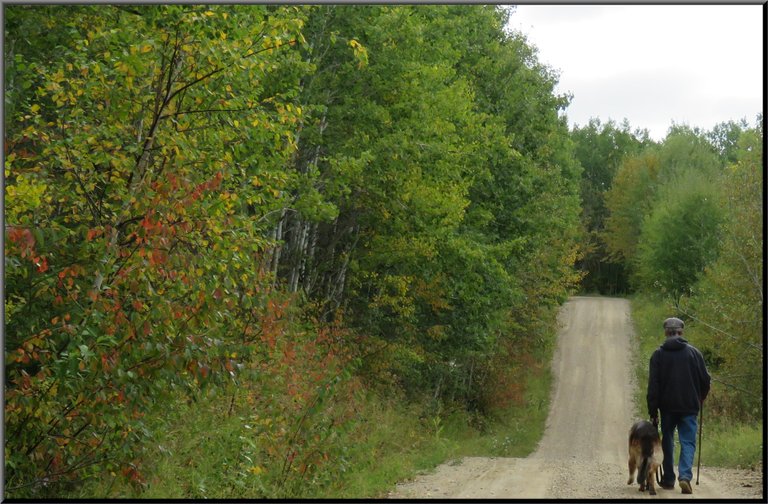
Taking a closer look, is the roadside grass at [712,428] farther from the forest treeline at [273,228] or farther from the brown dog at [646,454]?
the brown dog at [646,454]

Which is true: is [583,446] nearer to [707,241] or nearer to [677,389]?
[707,241]

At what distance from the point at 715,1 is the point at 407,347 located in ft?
52.7

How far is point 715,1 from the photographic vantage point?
874 centimetres

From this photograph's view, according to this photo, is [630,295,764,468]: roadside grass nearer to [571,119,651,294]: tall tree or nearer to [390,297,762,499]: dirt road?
[390,297,762,499]: dirt road

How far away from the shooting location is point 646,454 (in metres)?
10.4

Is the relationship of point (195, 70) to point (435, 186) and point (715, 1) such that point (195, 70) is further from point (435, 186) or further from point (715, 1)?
point (435, 186)

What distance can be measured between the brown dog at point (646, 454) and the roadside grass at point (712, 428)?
152 inches

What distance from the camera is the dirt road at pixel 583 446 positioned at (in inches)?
440

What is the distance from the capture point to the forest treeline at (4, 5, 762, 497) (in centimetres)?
809

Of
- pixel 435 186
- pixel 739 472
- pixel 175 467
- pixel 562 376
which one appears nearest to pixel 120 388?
pixel 175 467

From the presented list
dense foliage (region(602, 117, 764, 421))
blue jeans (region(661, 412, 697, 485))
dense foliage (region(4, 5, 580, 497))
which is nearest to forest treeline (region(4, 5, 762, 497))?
dense foliage (region(4, 5, 580, 497))

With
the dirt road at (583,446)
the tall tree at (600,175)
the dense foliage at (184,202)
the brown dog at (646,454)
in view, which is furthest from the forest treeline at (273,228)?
the tall tree at (600,175)

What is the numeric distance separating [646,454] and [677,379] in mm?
855

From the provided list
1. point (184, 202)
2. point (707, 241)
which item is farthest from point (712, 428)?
point (707, 241)
